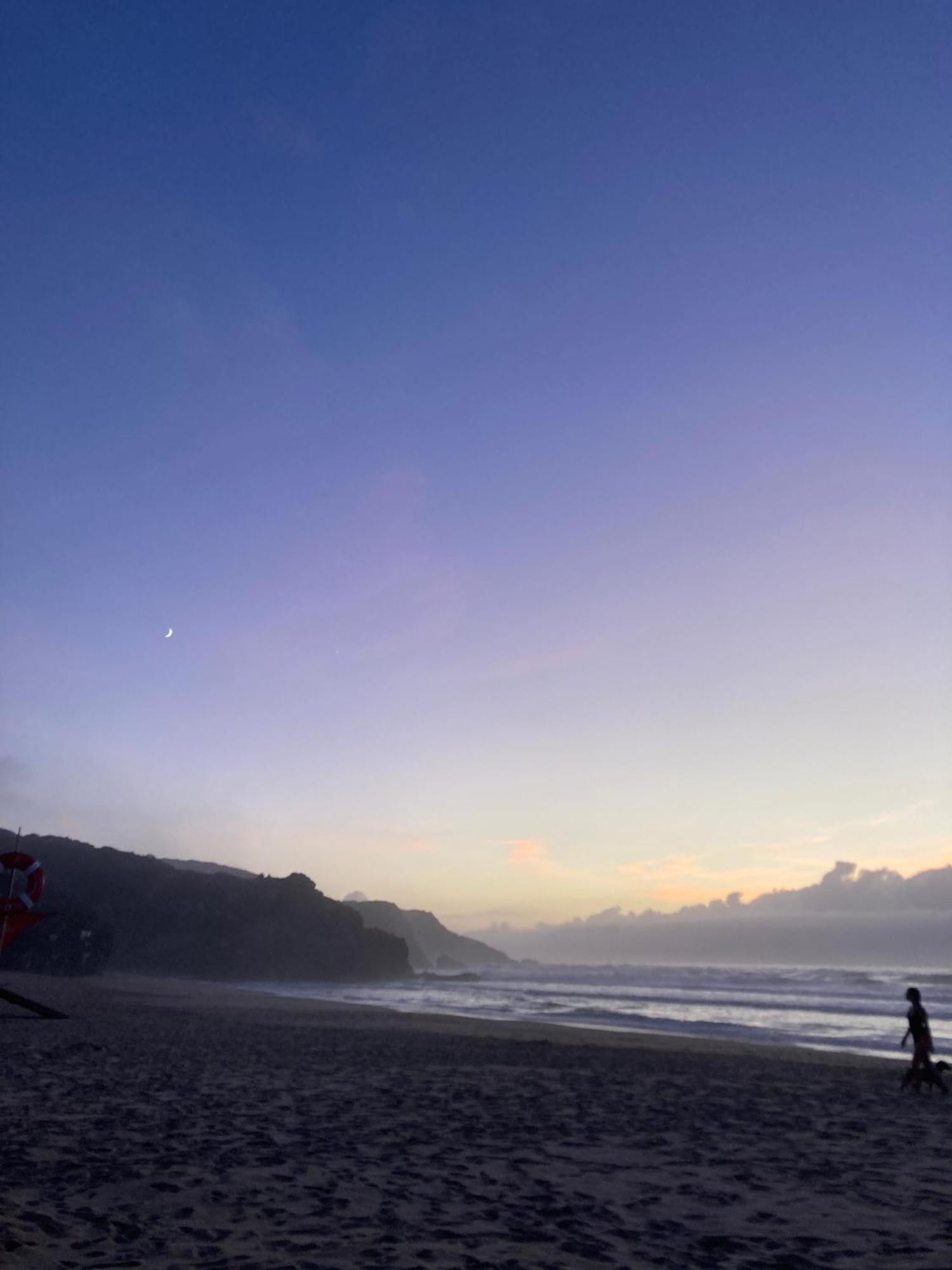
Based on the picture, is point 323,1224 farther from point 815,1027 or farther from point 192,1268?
point 815,1027

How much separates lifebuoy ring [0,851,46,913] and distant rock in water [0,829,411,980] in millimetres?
77642

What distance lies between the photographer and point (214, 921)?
3812 inches

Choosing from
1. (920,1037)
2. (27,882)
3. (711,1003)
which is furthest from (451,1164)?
(711,1003)

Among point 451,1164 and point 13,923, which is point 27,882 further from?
point 451,1164

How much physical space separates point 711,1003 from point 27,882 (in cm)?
3992

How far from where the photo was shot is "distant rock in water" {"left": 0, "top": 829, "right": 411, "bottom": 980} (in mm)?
94375

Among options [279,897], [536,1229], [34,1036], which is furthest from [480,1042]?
[279,897]

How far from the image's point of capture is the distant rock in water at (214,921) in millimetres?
94375

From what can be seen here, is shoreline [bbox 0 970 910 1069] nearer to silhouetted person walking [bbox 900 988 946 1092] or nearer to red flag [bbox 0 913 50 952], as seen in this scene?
silhouetted person walking [bbox 900 988 946 1092]

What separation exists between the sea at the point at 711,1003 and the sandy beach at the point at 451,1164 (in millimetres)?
14924

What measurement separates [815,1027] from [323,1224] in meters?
34.3

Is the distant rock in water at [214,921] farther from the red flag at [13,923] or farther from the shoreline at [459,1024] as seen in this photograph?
the red flag at [13,923]

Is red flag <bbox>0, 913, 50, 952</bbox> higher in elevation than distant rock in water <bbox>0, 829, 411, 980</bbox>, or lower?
higher

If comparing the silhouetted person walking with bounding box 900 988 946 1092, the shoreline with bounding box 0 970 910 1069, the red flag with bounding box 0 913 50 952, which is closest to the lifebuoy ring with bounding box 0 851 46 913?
the red flag with bounding box 0 913 50 952
